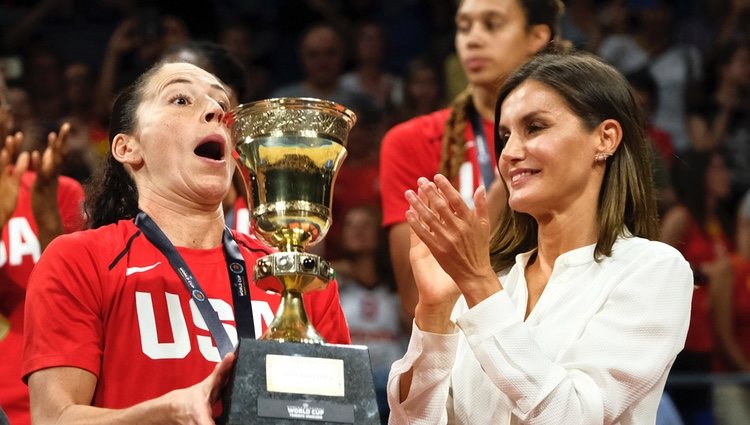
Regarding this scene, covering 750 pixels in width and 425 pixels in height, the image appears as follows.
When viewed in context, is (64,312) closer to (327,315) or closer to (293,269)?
→ (293,269)

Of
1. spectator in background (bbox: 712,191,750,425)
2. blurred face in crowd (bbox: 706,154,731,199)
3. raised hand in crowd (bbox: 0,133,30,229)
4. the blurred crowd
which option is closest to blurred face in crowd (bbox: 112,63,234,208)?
raised hand in crowd (bbox: 0,133,30,229)

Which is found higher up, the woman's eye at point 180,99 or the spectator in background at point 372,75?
the spectator in background at point 372,75

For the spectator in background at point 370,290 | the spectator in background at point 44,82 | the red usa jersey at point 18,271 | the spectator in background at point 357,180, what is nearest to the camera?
the red usa jersey at point 18,271

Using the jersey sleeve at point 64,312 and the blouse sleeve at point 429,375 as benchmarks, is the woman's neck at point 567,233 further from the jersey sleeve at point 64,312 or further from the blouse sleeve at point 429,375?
the jersey sleeve at point 64,312

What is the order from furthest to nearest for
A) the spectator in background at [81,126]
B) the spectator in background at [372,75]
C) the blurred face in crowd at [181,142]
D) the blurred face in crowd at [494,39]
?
the spectator in background at [372,75] < the spectator in background at [81,126] < the blurred face in crowd at [494,39] < the blurred face in crowd at [181,142]

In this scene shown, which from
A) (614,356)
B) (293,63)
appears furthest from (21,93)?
(614,356)

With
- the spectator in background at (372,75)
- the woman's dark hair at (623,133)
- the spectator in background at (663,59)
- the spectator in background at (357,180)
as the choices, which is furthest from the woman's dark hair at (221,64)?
the spectator in background at (663,59)

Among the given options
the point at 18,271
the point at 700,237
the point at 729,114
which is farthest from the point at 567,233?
the point at 729,114

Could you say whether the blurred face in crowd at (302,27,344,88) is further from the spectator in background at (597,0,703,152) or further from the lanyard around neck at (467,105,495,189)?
the lanyard around neck at (467,105,495,189)

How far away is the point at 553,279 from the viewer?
292cm

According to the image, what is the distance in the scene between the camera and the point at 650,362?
2.68 m

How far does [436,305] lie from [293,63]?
5.25m

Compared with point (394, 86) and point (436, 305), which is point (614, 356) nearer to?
point (436, 305)

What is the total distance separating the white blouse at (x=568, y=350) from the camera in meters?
2.61
